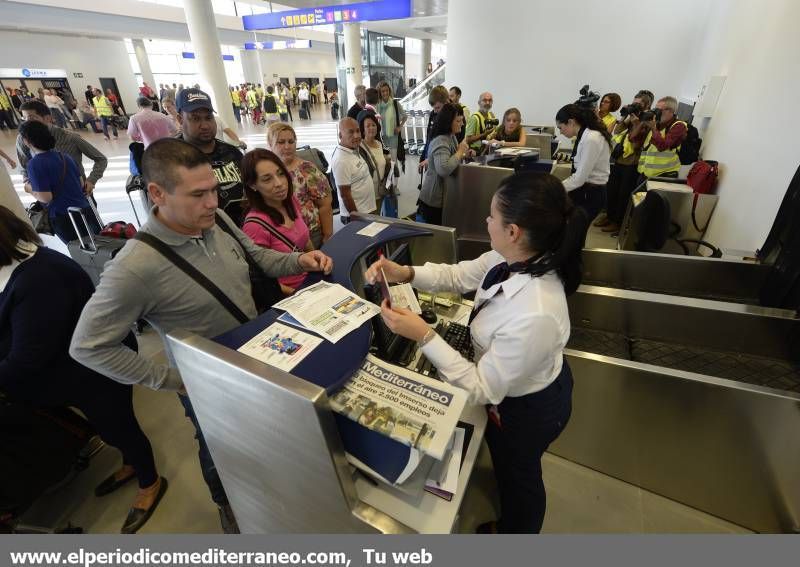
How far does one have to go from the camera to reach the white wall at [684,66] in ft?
8.90

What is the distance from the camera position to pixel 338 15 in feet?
30.0

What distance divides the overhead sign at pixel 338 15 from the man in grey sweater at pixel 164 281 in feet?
30.1

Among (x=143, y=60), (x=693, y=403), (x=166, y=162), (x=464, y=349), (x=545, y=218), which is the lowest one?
(x=693, y=403)

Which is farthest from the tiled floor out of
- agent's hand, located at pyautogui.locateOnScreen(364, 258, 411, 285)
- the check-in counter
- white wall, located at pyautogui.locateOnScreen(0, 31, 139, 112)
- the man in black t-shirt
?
white wall, located at pyautogui.locateOnScreen(0, 31, 139, 112)

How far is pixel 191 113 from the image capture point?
7.32 feet

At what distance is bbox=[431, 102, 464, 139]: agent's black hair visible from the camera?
3.12 m

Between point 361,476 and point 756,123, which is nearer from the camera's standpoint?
point 361,476

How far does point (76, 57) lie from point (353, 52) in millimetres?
13061

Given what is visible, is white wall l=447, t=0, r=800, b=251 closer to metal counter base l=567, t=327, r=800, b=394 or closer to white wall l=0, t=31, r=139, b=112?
metal counter base l=567, t=327, r=800, b=394

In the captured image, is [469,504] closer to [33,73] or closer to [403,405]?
[403,405]

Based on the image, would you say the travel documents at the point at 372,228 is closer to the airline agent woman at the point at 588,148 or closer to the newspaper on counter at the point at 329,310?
the newspaper on counter at the point at 329,310

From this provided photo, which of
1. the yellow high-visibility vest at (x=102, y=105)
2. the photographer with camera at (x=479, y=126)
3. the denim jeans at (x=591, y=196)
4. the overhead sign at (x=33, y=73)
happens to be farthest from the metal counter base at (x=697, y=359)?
the overhead sign at (x=33, y=73)

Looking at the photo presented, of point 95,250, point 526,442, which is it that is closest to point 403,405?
point 526,442

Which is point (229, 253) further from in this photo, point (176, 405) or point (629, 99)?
point (629, 99)
